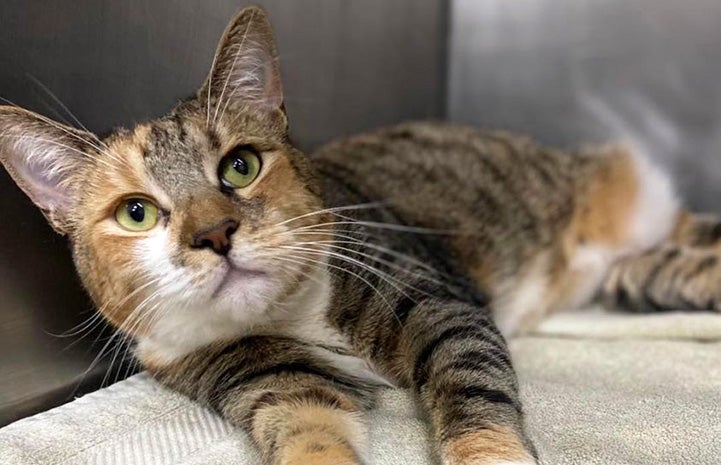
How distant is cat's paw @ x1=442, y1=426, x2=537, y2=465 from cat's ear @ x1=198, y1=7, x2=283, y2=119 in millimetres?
641

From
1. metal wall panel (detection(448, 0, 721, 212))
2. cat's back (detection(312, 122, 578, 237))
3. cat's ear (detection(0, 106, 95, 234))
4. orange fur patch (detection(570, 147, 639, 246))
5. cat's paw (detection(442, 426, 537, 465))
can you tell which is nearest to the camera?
cat's paw (detection(442, 426, 537, 465))

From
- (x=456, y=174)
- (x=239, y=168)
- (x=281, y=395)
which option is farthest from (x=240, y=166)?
(x=456, y=174)

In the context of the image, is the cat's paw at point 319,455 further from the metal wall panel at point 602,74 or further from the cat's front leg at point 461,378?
the metal wall panel at point 602,74

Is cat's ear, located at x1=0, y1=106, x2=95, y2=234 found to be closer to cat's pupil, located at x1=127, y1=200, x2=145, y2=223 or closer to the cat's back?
cat's pupil, located at x1=127, y1=200, x2=145, y2=223

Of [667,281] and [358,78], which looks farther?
[358,78]

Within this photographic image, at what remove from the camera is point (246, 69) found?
131cm

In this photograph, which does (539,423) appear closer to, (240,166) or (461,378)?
(461,378)

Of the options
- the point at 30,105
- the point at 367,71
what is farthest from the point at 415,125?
the point at 30,105

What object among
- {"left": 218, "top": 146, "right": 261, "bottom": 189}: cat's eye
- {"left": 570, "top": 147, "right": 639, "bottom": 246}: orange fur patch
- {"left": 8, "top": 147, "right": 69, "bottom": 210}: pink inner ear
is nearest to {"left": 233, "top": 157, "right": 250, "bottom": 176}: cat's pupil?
{"left": 218, "top": 146, "right": 261, "bottom": 189}: cat's eye

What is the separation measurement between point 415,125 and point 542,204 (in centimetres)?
41

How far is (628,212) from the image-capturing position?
6.73 feet

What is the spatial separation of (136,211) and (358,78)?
1.04m

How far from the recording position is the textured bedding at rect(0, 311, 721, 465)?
113 cm

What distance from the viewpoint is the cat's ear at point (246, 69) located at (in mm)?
1252
